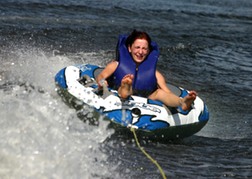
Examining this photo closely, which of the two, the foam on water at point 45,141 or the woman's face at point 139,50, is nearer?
the foam on water at point 45,141

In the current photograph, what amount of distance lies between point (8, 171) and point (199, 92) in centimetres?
610

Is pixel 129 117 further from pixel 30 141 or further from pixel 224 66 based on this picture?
pixel 224 66

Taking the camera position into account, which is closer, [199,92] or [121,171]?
[121,171]

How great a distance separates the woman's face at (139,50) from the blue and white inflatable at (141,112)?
63cm

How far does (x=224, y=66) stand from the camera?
41.6 ft

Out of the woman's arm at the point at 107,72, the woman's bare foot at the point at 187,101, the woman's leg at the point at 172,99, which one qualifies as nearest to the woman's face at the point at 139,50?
the woman's arm at the point at 107,72

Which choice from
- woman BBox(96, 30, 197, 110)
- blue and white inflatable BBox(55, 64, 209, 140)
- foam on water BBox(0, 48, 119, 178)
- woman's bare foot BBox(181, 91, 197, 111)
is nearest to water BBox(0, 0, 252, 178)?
foam on water BBox(0, 48, 119, 178)

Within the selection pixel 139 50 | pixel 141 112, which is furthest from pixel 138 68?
pixel 141 112

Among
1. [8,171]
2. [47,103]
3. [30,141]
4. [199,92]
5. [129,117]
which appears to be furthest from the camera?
[199,92]

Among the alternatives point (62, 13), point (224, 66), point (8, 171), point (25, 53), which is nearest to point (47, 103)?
point (8, 171)

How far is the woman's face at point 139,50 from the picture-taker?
7272 mm

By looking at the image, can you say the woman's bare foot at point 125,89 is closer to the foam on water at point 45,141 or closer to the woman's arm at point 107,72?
the foam on water at point 45,141

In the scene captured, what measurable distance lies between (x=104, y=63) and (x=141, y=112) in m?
5.12

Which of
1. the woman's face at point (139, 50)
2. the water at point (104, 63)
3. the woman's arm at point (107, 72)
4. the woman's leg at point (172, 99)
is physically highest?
the woman's face at point (139, 50)
